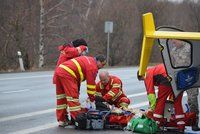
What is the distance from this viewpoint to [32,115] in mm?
11984

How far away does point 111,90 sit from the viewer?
36.5 ft

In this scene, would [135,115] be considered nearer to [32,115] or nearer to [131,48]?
[32,115]

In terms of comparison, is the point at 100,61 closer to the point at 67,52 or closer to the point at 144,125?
the point at 67,52

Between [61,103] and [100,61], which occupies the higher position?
[100,61]

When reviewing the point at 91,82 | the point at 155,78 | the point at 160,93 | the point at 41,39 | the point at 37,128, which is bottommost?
the point at 41,39

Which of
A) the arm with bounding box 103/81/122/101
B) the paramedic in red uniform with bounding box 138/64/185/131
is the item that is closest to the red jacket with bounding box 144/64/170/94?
the paramedic in red uniform with bounding box 138/64/185/131

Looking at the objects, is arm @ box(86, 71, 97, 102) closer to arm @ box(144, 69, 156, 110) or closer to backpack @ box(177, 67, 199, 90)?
arm @ box(144, 69, 156, 110)

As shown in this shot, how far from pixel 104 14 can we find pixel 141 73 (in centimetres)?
3233

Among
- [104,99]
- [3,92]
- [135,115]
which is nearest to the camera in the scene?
[135,115]

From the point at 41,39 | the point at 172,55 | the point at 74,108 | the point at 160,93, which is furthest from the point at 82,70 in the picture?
the point at 41,39

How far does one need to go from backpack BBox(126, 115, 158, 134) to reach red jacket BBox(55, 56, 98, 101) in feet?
3.20

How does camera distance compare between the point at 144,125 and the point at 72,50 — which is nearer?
the point at 144,125

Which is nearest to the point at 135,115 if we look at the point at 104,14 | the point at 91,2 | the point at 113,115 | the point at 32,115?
the point at 113,115

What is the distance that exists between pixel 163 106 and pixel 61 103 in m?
1.94
